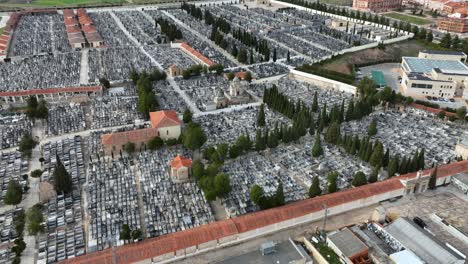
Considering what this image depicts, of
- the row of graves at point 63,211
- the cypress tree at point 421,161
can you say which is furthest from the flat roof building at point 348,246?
the row of graves at point 63,211

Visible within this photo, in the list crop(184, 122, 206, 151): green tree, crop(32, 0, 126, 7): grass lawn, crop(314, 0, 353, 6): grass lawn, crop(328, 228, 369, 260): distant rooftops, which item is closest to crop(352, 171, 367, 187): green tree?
crop(328, 228, 369, 260): distant rooftops

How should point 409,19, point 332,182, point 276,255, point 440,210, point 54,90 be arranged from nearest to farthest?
point 276,255
point 440,210
point 332,182
point 54,90
point 409,19

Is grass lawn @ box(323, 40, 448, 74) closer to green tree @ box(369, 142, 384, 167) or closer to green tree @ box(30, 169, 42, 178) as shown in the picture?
green tree @ box(369, 142, 384, 167)

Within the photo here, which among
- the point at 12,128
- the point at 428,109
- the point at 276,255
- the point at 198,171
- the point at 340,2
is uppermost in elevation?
the point at 340,2

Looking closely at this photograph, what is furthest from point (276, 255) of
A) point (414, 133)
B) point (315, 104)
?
point (414, 133)

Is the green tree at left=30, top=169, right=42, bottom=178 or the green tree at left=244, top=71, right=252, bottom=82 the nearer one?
the green tree at left=30, top=169, right=42, bottom=178

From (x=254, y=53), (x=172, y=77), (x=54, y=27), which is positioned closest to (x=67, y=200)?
(x=172, y=77)

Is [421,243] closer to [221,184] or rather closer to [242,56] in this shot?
[221,184]
